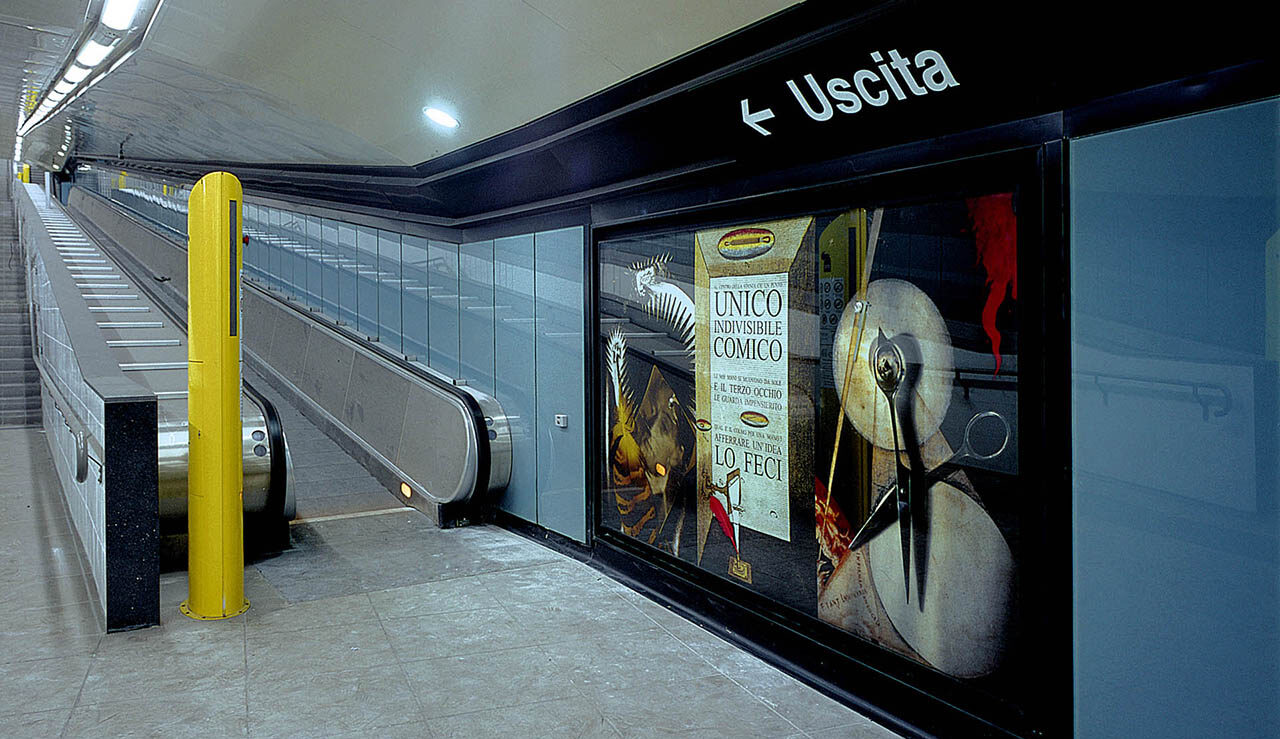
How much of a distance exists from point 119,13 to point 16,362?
7519 mm

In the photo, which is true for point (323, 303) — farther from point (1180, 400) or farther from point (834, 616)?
point (1180, 400)

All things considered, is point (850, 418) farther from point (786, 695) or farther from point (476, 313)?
point (476, 313)

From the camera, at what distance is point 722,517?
172 inches

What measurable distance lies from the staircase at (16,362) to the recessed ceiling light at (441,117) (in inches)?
319

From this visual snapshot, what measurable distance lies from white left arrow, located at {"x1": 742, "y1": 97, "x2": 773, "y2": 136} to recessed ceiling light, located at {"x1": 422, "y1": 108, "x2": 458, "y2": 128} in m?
2.30

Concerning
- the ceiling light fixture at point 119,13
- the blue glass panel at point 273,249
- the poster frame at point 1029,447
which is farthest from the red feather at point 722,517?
the blue glass panel at point 273,249

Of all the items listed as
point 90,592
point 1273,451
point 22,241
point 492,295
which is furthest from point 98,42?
point 22,241

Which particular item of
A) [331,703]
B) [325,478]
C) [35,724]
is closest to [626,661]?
[331,703]

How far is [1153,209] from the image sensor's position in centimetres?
244

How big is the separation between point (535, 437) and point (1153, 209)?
14.3 feet

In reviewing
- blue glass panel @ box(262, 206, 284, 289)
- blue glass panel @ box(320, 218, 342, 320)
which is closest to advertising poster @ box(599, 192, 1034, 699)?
blue glass panel @ box(320, 218, 342, 320)

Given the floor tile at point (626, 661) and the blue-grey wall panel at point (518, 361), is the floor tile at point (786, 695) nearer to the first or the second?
the floor tile at point (626, 661)

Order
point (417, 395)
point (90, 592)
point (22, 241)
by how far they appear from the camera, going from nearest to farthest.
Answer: point (90, 592), point (417, 395), point (22, 241)

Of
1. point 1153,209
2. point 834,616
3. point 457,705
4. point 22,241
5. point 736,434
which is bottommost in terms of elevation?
point 457,705
